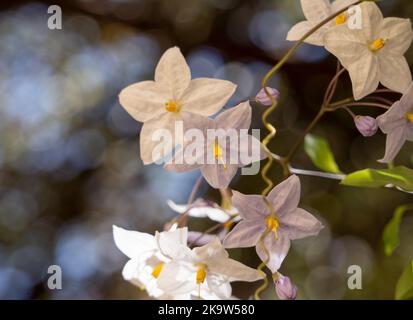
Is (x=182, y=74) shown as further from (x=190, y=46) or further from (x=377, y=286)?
(x=377, y=286)

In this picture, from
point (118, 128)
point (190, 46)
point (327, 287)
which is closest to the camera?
point (190, 46)

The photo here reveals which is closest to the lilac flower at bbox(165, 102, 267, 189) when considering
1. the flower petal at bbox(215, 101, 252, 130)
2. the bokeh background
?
the flower petal at bbox(215, 101, 252, 130)

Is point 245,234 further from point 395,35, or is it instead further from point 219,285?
point 395,35

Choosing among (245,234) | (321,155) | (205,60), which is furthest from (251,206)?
(205,60)

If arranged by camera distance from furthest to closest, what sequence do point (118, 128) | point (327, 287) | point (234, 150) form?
point (118, 128)
point (327, 287)
point (234, 150)

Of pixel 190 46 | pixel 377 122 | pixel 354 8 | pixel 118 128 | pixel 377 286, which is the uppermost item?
pixel 190 46

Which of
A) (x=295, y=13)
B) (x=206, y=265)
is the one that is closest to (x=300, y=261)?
(x=295, y=13)

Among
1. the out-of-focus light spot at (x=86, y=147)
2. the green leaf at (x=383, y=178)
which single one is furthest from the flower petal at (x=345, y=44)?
the out-of-focus light spot at (x=86, y=147)
